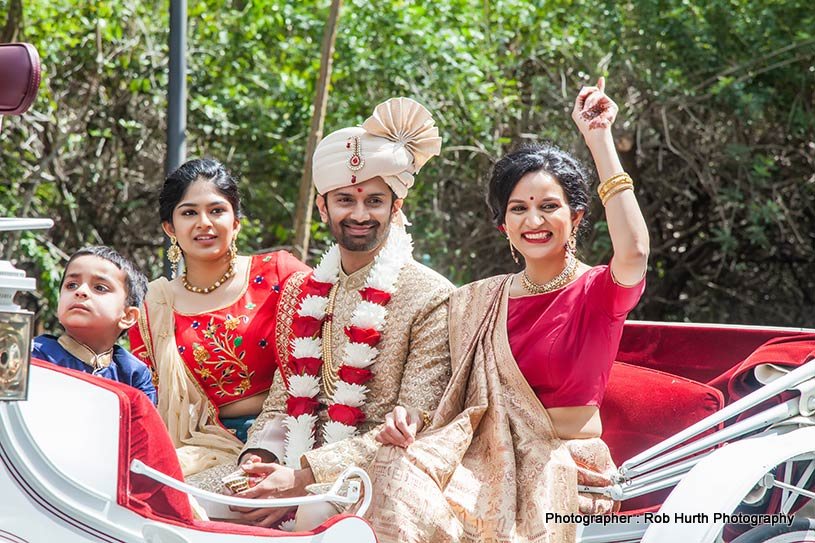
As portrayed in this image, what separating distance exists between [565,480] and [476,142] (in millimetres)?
4586

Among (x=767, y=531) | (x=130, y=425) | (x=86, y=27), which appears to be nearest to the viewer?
(x=130, y=425)

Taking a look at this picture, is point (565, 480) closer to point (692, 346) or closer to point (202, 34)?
point (692, 346)

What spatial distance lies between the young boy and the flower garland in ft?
1.80

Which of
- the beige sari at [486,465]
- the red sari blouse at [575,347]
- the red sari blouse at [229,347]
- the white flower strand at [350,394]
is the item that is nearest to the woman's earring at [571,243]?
the red sari blouse at [575,347]

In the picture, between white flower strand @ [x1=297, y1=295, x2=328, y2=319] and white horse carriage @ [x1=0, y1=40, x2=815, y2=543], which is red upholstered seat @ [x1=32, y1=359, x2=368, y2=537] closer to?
white horse carriage @ [x1=0, y1=40, x2=815, y2=543]

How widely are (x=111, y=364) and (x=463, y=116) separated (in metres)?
4.74

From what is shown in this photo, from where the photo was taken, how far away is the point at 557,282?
330 centimetres

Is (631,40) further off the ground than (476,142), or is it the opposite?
(631,40)

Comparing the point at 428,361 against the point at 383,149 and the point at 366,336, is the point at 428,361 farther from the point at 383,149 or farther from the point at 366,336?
the point at 383,149

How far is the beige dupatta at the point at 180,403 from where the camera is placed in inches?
143

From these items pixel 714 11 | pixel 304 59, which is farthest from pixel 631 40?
pixel 304 59

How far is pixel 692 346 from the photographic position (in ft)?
12.7

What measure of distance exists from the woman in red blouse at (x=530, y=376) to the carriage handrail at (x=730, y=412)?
6.4 inches

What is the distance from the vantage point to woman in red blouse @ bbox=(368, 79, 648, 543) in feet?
9.84
